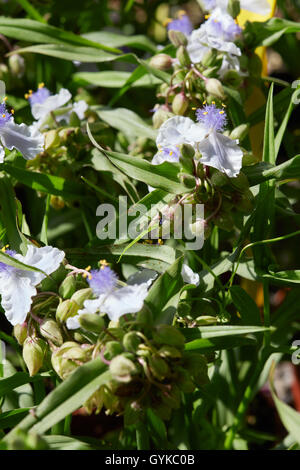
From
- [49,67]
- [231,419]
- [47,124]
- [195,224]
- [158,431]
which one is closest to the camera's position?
[195,224]

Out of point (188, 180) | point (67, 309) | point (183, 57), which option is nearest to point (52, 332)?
point (67, 309)

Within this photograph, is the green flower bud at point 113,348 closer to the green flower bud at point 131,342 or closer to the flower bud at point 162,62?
the green flower bud at point 131,342

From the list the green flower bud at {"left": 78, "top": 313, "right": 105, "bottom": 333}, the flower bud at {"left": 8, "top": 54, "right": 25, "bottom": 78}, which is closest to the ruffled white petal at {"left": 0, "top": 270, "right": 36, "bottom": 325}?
the green flower bud at {"left": 78, "top": 313, "right": 105, "bottom": 333}

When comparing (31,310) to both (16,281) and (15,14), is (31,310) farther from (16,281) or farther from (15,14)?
(15,14)

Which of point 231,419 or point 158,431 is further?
point 231,419

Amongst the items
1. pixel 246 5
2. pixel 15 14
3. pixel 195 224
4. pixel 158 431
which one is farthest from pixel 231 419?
pixel 15 14

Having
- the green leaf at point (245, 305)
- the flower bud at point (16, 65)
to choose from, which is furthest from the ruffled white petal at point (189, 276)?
the flower bud at point (16, 65)

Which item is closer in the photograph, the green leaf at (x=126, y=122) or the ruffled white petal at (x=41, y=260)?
the ruffled white petal at (x=41, y=260)

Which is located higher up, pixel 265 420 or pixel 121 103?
pixel 121 103
